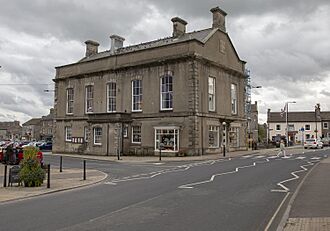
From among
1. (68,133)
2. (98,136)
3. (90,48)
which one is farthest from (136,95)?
(90,48)

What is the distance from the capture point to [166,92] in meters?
34.8

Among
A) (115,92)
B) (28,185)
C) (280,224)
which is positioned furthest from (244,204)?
(115,92)

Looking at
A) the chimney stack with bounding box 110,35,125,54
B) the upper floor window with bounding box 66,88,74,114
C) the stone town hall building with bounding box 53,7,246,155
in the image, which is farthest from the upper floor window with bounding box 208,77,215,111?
the upper floor window with bounding box 66,88,74,114

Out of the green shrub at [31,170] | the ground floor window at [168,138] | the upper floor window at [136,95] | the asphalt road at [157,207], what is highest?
the upper floor window at [136,95]

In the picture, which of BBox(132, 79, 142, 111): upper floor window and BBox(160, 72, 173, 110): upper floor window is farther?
BBox(132, 79, 142, 111): upper floor window

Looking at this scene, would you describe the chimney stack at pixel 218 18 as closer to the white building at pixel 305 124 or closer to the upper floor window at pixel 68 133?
the upper floor window at pixel 68 133

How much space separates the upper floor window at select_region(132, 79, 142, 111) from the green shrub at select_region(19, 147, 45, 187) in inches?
889

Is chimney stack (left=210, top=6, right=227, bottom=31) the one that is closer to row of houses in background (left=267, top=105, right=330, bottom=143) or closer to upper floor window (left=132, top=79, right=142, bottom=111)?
upper floor window (left=132, top=79, right=142, bottom=111)

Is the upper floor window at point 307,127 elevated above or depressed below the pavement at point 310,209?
above

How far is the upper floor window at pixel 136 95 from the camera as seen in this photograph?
121ft

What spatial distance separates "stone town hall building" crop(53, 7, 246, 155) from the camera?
3331 centimetres

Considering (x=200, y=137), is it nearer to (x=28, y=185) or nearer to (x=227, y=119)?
(x=227, y=119)

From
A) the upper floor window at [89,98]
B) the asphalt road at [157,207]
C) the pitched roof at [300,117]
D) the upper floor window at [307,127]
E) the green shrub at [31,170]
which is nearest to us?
the asphalt road at [157,207]

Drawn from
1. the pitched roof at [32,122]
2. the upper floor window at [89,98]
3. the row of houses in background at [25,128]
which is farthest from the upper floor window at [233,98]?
the pitched roof at [32,122]
